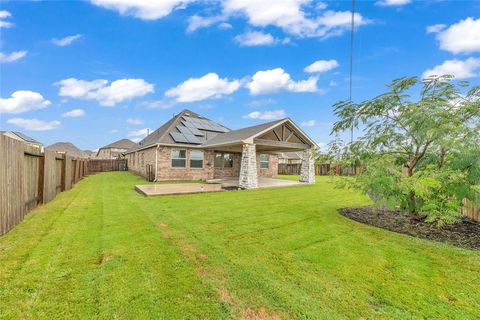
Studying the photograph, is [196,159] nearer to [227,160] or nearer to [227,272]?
[227,160]

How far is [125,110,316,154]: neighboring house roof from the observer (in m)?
14.6

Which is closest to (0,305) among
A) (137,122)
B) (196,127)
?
(196,127)

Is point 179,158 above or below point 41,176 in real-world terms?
above

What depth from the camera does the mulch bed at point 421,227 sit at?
4840 mm

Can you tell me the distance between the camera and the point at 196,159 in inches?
689

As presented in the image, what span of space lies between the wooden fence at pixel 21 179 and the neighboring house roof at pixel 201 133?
8334mm

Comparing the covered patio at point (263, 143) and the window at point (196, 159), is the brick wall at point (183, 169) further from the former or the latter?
the covered patio at point (263, 143)

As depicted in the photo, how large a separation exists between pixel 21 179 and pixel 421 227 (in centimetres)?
955

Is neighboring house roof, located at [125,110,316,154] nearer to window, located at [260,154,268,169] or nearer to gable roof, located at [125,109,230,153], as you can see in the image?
gable roof, located at [125,109,230,153]

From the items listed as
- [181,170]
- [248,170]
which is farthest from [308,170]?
[181,170]

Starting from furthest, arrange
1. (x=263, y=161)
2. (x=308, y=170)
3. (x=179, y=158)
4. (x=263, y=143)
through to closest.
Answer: (x=263, y=161) < (x=179, y=158) < (x=308, y=170) < (x=263, y=143)

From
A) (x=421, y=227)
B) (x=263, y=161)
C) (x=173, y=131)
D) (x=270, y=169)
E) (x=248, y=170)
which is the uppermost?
(x=173, y=131)

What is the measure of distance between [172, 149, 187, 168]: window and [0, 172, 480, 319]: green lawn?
429 inches

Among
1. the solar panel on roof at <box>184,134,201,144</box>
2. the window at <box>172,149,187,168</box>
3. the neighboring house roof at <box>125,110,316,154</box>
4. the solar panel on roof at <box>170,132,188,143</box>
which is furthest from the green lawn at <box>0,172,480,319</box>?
the solar panel on roof at <box>184,134,201,144</box>
